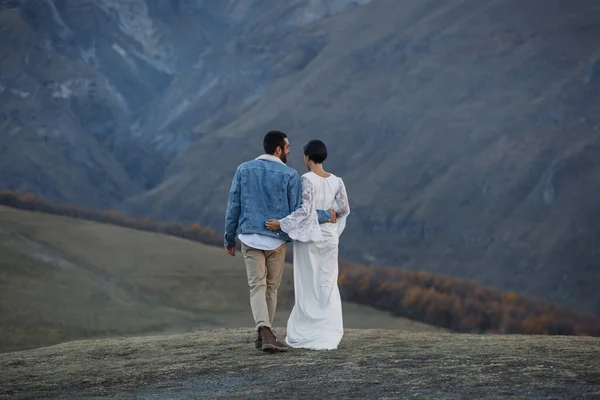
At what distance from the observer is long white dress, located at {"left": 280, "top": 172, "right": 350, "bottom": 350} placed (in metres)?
9.48

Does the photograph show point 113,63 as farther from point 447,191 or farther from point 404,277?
point 404,277

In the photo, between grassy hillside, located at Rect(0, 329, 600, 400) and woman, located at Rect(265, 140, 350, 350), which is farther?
woman, located at Rect(265, 140, 350, 350)

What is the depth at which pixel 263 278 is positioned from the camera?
939 cm

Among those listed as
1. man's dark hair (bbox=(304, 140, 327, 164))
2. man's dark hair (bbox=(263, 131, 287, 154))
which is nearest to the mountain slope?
man's dark hair (bbox=(304, 140, 327, 164))

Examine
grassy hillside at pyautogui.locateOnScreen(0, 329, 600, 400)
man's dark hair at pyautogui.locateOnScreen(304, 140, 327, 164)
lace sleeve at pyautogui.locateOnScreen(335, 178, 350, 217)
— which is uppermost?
man's dark hair at pyautogui.locateOnScreen(304, 140, 327, 164)

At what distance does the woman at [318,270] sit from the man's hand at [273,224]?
28 cm

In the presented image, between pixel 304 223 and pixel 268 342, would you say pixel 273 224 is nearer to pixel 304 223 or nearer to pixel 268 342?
pixel 304 223

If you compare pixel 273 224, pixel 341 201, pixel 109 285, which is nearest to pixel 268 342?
pixel 273 224

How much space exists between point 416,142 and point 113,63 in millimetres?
51247

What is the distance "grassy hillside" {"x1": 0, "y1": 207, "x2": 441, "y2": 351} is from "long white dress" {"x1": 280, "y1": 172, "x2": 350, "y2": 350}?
2370 centimetres

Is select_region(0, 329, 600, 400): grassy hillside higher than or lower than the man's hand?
lower

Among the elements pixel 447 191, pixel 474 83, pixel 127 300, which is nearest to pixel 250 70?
pixel 474 83

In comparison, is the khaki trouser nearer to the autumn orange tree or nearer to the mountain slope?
the autumn orange tree

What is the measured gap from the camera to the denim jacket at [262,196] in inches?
369
